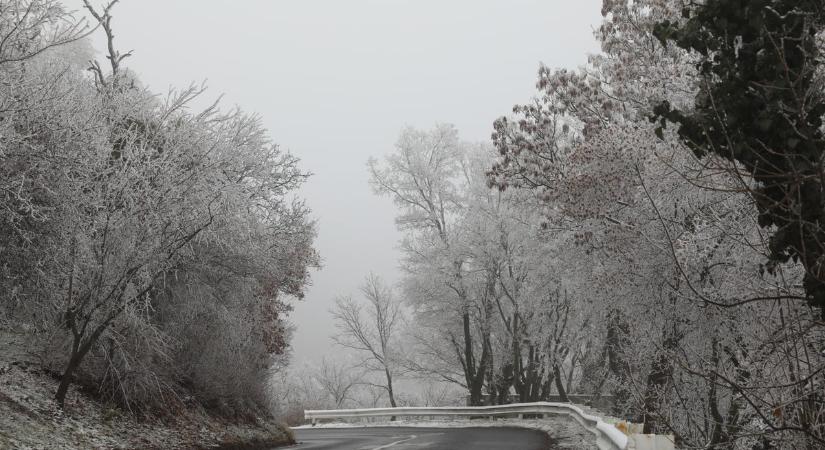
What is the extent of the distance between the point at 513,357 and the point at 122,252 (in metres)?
21.1

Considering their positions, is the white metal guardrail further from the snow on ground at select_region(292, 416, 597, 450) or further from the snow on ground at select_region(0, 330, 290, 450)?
the snow on ground at select_region(0, 330, 290, 450)

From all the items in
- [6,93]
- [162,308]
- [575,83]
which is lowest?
[162,308]

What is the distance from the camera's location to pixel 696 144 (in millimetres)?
5242

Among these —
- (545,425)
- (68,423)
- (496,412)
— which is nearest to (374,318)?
(496,412)

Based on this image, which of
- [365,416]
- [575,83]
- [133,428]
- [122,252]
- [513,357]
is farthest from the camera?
[513,357]

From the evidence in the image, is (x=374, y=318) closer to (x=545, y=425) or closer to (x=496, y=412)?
(x=496, y=412)

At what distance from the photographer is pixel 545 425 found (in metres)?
20.3

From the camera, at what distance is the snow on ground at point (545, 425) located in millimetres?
14527

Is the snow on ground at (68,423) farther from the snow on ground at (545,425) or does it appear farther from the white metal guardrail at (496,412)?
the white metal guardrail at (496,412)

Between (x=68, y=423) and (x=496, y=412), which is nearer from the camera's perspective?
(x=68, y=423)

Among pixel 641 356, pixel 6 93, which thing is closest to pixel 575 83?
pixel 641 356

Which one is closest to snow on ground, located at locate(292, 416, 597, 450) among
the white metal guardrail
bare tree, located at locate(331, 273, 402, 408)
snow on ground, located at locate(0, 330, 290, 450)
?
the white metal guardrail

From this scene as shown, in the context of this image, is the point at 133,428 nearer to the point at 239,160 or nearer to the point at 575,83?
the point at 239,160

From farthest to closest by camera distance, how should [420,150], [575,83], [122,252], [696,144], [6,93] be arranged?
[420,150], [575,83], [122,252], [6,93], [696,144]
